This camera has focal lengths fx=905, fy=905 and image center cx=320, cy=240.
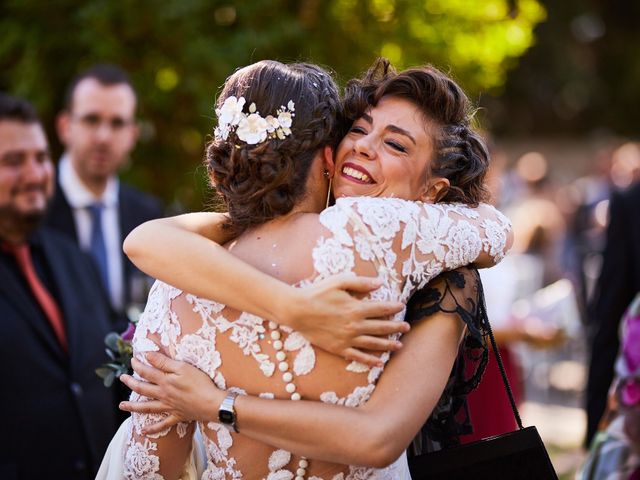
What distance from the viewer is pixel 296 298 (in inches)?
88.0

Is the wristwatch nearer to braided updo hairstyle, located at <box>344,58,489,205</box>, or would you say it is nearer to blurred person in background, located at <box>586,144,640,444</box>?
braided updo hairstyle, located at <box>344,58,489,205</box>

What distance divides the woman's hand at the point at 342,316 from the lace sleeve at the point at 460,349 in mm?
174

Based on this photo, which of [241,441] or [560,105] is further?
[560,105]

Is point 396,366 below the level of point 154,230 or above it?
below

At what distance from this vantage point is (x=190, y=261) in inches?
93.5

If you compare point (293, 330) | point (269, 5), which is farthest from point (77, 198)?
point (293, 330)

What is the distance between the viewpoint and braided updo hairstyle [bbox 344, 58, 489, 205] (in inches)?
A: 103

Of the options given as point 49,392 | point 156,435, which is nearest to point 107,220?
point 49,392

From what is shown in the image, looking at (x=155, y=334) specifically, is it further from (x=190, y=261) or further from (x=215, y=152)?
(x=215, y=152)

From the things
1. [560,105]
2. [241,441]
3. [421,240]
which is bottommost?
[241,441]

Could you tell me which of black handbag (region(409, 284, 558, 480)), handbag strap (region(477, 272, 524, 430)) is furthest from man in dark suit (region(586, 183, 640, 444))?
black handbag (region(409, 284, 558, 480))

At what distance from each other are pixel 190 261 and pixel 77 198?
3564mm

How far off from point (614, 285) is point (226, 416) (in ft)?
8.30

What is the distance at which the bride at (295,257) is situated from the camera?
229 cm
